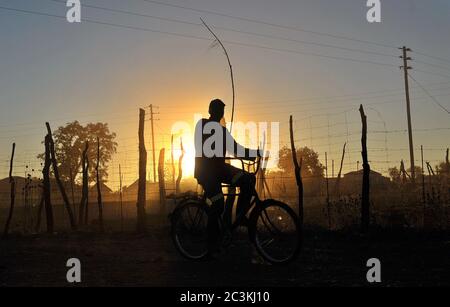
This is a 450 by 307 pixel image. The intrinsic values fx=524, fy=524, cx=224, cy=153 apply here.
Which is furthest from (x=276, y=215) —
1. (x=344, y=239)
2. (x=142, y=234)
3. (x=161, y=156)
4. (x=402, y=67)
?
(x=402, y=67)

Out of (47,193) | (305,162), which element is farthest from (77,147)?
(47,193)

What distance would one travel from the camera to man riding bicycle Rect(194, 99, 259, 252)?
264 inches

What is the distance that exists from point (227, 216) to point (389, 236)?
16.1 feet

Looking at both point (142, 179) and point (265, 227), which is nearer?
point (265, 227)

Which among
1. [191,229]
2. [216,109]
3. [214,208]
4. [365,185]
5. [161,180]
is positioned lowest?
[191,229]

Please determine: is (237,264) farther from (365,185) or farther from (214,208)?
(365,185)

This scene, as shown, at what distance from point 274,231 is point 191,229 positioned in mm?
1434

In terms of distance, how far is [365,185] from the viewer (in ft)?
40.0

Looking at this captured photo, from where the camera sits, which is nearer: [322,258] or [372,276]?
[372,276]

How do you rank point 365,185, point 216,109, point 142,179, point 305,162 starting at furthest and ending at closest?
point 305,162
point 142,179
point 365,185
point 216,109

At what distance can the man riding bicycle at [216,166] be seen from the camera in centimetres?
671

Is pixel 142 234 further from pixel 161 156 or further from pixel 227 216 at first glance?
pixel 161 156

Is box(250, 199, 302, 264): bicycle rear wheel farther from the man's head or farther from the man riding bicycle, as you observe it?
the man's head
